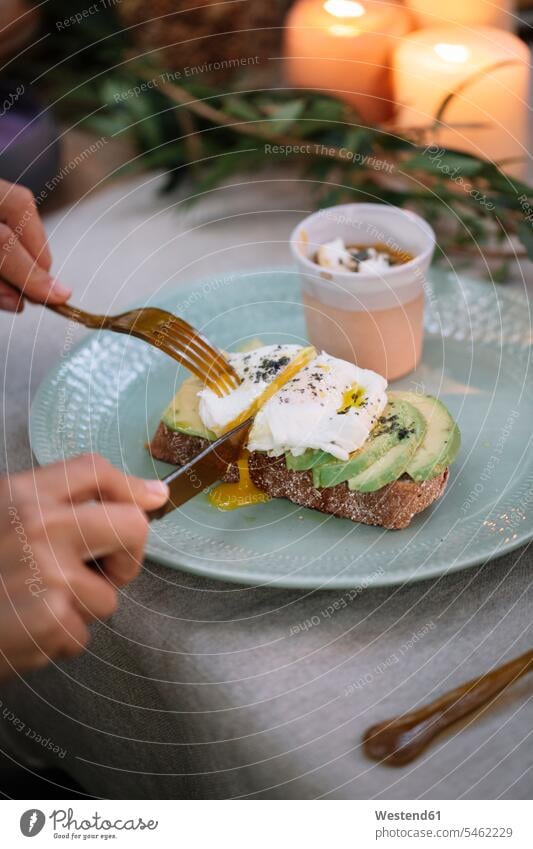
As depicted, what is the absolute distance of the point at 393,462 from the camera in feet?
1.84

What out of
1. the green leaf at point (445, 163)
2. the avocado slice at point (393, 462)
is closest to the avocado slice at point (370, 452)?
the avocado slice at point (393, 462)

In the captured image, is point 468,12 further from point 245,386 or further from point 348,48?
point 245,386

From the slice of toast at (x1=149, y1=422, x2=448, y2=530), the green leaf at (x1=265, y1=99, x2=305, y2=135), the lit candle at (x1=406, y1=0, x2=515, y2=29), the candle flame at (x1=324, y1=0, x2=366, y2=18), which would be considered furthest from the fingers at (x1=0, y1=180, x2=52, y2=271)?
the lit candle at (x1=406, y1=0, x2=515, y2=29)

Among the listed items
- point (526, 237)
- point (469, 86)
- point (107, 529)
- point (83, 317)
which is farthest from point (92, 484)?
point (469, 86)

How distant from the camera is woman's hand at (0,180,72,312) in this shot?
0.70 m

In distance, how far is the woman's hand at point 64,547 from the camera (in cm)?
44

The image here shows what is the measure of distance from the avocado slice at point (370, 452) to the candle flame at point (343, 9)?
56 cm

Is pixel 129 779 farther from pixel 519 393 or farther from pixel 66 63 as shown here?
pixel 66 63

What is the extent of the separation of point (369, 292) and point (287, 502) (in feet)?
0.59

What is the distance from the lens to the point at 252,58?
1.22 meters

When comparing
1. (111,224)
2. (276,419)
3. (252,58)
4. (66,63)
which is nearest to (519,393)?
(276,419)

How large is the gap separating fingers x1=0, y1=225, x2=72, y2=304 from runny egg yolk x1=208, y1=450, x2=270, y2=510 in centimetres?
22

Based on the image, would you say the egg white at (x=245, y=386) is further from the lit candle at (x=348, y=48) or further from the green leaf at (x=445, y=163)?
the lit candle at (x=348, y=48)
